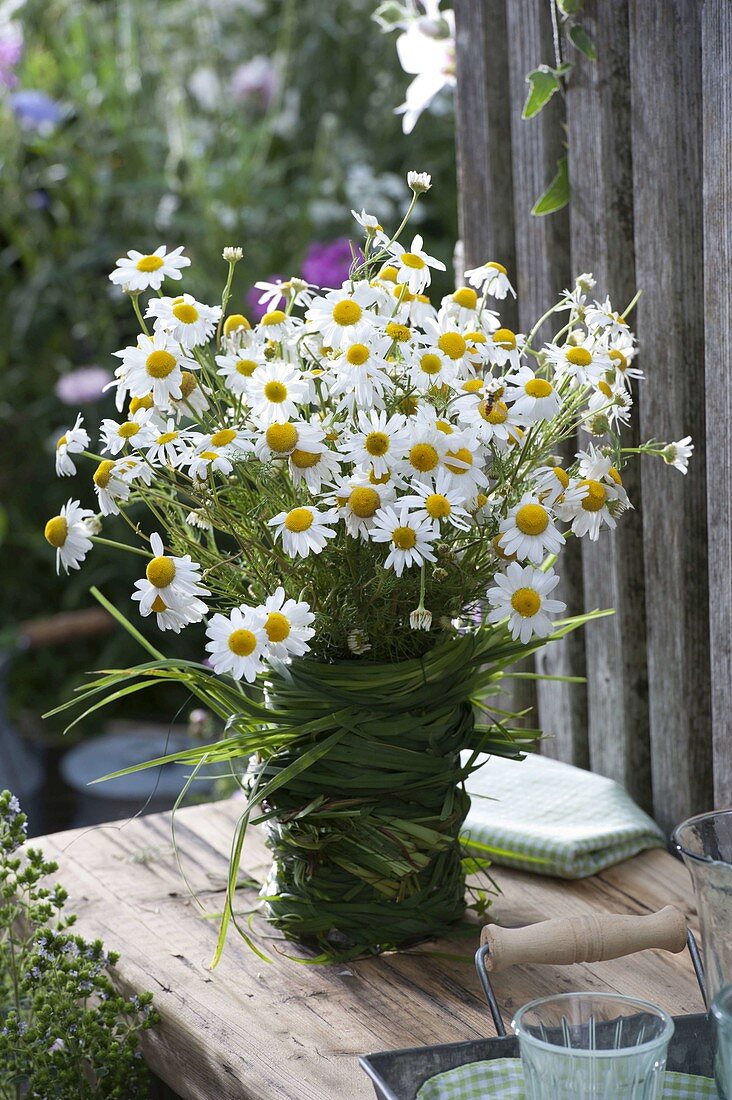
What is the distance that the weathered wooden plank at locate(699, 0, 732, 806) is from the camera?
97 centimetres

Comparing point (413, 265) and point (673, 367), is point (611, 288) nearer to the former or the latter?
point (673, 367)

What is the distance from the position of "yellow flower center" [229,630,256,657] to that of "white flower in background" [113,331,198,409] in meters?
0.17

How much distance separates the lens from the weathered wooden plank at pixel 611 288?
1115mm

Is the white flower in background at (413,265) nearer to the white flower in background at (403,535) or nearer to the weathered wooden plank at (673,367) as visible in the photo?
the white flower in background at (403,535)

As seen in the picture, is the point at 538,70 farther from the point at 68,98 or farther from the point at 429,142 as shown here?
the point at 68,98

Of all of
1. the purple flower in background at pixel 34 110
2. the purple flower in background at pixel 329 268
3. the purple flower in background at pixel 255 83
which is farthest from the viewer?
the purple flower in background at pixel 255 83

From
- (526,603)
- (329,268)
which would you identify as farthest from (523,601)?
(329,268)

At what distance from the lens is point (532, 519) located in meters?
0.79

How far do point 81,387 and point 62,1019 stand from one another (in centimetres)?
178

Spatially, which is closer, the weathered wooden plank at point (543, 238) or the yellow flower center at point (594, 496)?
the yellow flower center at point (594, 496)

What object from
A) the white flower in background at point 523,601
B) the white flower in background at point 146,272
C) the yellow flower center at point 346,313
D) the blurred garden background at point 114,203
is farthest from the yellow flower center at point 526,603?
the blurred garden background at point 114,203

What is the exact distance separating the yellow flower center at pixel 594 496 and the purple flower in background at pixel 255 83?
240cm

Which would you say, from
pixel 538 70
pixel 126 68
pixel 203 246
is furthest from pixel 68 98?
pixel 538 70

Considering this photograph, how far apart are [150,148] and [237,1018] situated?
2.32 m
